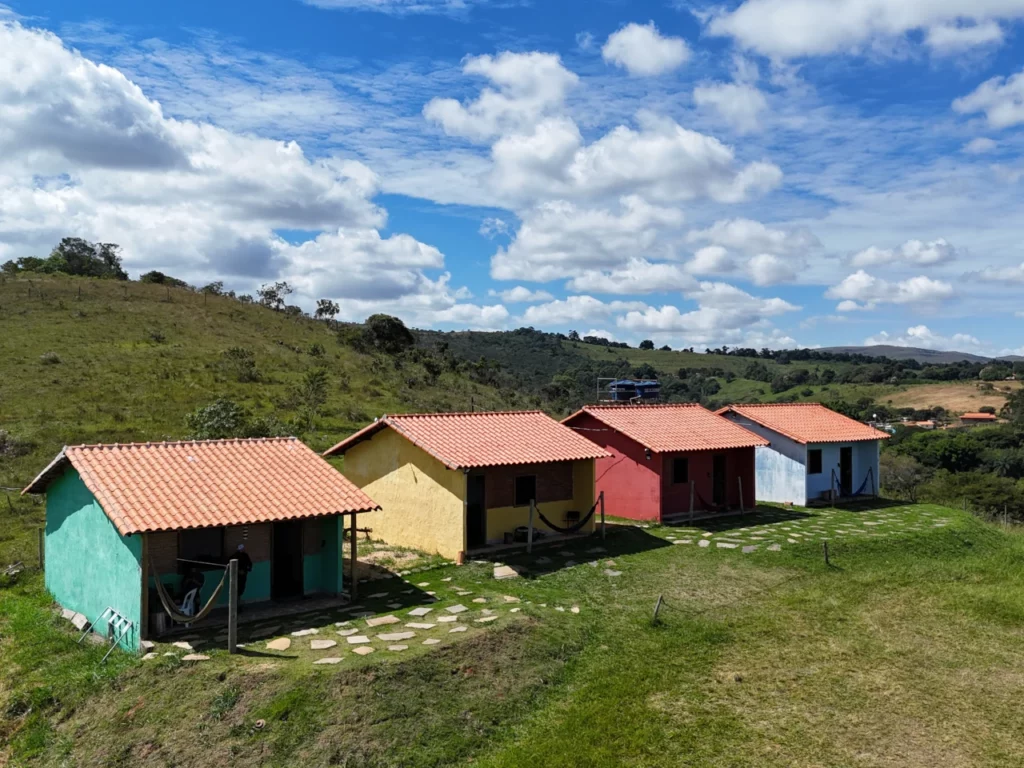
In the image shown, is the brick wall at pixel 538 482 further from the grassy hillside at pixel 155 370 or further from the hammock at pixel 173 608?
the grassy hillside at pixel 155 370

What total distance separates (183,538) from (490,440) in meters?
8.78

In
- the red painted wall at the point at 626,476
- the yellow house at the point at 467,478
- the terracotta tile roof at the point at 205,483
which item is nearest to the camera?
the terracotta tile roof at the point at 205,483

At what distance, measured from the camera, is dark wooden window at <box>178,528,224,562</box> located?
1372 centimetres

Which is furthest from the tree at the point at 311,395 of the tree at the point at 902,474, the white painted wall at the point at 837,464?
the tree at the point at 902,474

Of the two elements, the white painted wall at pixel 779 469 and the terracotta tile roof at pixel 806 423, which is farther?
the terracotta tile roof at pixel 806 423

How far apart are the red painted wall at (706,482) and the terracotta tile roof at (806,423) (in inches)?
96.3

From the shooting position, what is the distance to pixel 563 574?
1725 centimetres

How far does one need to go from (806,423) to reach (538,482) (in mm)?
13963

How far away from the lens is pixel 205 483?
14719 millimetres

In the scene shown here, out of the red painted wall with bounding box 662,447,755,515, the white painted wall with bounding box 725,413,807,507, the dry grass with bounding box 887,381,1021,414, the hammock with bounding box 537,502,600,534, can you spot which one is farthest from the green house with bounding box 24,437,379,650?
the dry grass with bounding box 887,381,1021,414

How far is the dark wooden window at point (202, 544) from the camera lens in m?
13.7

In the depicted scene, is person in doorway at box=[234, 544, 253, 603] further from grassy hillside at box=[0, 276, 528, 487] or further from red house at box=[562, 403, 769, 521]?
grassy hillside at box=[0, 276, 528, 487]

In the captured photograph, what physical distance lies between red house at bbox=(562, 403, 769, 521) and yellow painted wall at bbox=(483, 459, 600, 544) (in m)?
2.64

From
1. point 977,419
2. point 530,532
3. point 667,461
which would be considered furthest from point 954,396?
point 530,532
